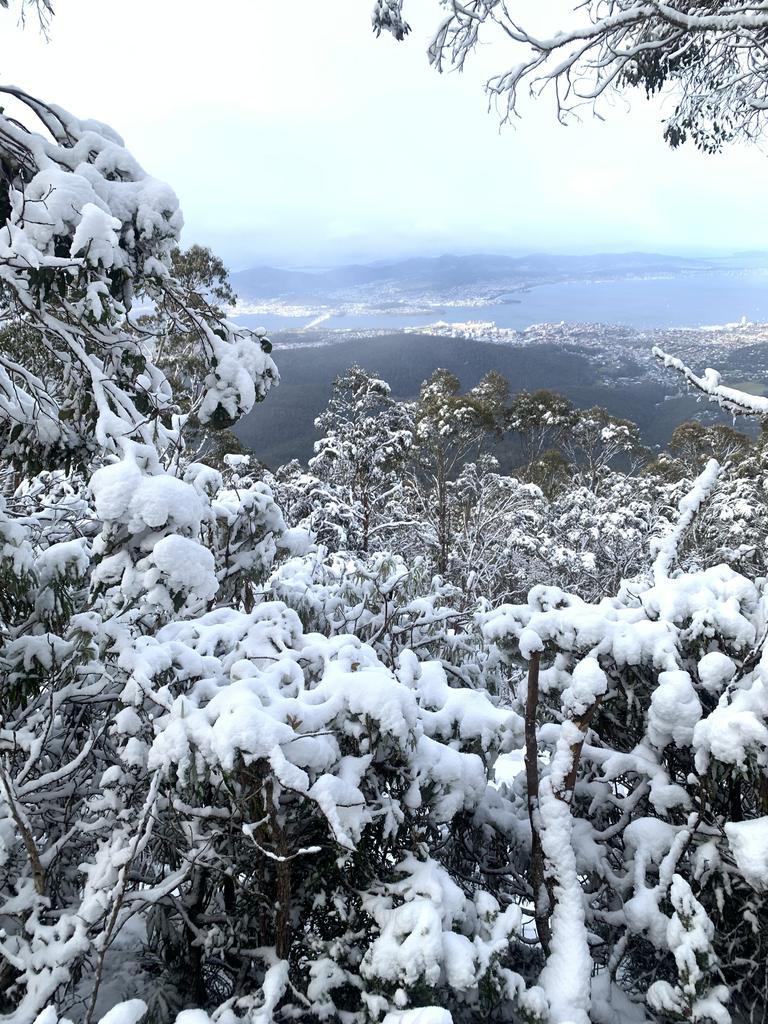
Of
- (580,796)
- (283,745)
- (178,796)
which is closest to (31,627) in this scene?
(178,796)

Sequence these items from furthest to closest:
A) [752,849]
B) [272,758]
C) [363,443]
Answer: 1. [363,443]
2. [752,849]
3. [272,758]

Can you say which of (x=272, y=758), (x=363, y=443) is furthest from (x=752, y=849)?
(x=363, y=443)

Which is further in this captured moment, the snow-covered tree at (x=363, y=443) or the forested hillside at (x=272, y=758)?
→ the snow-covered tree at (x=363, y=443)

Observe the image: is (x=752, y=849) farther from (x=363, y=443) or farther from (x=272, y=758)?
(x=363, y=443)

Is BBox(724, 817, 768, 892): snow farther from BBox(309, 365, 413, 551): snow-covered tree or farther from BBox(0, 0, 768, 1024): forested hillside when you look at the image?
BBox(309, 365, 413, 551): snow-covered tree

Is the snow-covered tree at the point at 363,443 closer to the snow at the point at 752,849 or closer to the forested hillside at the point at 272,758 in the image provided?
the forested hillside at the point at 272,758

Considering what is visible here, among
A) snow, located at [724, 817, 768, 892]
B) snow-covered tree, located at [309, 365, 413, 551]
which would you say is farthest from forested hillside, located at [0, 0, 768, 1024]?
snow-covered tree, located at [309, 365, 413, 551]

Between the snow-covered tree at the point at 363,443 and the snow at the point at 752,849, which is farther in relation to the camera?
the snow-covered tree at the point at 363,443

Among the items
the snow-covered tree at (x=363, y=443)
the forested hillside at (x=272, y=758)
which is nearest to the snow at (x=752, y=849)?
the forested hillside at (x=272, y=758)

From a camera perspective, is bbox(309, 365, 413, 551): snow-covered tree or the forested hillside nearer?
the forested hillside
